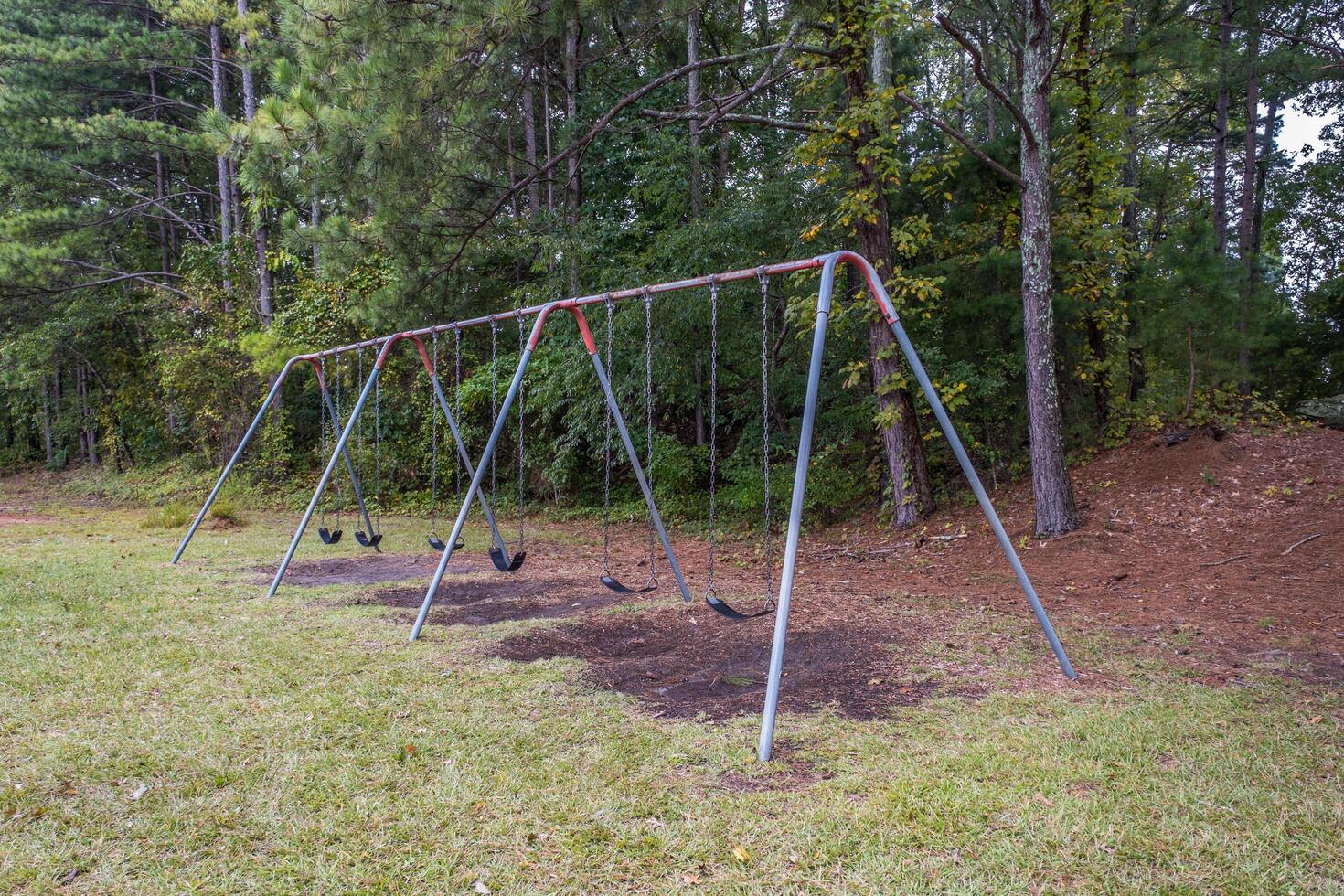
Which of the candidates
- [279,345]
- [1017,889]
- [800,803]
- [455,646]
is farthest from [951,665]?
[279,345]

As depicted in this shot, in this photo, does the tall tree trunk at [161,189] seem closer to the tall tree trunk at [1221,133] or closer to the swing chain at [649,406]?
the swing chain at [649,406]

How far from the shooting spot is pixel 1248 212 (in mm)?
10281

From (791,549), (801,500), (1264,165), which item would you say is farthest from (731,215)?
(1264,165)

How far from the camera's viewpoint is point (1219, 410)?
8727 millimetres

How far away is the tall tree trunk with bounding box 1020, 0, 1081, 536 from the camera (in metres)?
7.05

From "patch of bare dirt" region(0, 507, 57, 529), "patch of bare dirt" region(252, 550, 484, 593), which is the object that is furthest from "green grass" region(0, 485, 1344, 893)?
"patch of bare dirt" region(0, 507, 57, 529)

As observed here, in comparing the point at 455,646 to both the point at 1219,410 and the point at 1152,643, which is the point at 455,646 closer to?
the point at 1152,643

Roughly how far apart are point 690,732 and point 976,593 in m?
3.48

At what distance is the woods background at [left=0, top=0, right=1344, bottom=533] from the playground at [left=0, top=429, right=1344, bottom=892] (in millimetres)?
2578

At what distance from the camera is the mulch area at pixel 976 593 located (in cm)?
413

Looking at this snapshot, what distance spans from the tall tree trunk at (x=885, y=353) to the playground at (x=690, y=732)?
66.4 inches

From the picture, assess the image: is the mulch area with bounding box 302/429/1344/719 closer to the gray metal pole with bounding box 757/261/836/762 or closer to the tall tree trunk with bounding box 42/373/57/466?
the gray metal pole with bounding box 757/261/836/762

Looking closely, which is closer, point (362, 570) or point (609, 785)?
point (609, 785)

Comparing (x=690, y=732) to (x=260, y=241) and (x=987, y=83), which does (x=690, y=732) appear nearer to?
(x=987, y=83)
